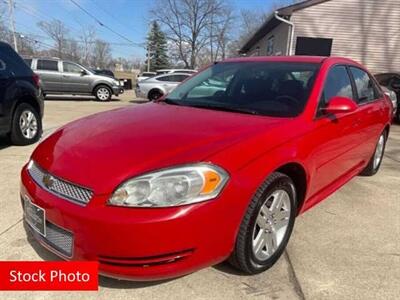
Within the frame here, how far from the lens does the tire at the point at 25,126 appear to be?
20.5 ft

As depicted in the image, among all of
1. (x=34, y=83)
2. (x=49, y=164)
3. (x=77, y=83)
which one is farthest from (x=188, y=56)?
(x=49, y=164)

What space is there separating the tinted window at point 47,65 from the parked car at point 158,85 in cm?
372

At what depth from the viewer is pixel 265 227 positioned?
9.27 ft

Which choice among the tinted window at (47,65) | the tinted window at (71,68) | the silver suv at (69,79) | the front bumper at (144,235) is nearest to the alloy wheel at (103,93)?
the silver suv at (69,79)

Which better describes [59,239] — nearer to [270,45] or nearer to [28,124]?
[28,124]

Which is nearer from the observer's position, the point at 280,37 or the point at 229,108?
the point at 229,108

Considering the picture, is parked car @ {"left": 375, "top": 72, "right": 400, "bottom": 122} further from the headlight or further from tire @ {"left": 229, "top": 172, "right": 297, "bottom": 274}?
the headlight

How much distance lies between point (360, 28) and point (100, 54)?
75470mm

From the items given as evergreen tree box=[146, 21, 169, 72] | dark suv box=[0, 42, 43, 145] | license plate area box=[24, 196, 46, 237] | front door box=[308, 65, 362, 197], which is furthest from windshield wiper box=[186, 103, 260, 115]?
evergreen tree box=[146, 21, 169, 72]

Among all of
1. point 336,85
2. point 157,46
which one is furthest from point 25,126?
point 157,46

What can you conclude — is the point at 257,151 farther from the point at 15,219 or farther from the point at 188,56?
the point at 188,56

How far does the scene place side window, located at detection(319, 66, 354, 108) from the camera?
11.6ft

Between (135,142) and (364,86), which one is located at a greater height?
(364,86)

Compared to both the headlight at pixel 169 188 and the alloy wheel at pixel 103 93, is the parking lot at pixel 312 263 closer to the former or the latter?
the headlight at pixel 169 188
